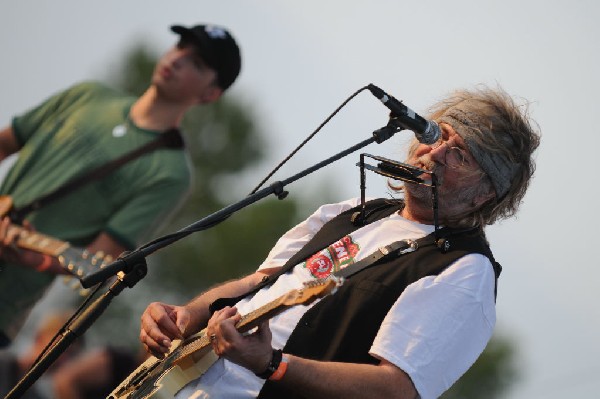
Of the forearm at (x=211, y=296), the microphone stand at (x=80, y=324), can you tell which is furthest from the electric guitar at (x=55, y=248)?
the microphone stand at (x=80, y=324)

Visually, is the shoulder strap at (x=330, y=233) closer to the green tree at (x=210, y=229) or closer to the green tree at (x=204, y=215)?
the green tree at (x=204, y=215)

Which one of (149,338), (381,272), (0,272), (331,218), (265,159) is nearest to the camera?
(381,272)

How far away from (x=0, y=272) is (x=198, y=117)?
98.0 inches

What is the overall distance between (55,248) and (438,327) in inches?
123

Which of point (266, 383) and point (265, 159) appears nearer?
point (266, 383)

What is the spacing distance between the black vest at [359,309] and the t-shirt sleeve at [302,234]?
0.54 metres

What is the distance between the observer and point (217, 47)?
6293 mm

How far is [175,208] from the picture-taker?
6266 mm

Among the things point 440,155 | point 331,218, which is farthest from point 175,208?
point 440,155

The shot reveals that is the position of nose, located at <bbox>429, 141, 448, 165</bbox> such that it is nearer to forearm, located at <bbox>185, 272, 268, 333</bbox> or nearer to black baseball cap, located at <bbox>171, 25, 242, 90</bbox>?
forearm, located at <bbox>185, 272, 268, 333</bbox>

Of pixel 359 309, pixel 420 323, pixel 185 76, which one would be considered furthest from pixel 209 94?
pixel 420 323

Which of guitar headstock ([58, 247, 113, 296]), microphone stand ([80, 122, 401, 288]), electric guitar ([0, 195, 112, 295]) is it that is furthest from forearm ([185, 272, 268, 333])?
electric guitar ([0, 195, 112, 295])

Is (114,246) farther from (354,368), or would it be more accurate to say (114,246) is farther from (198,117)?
(354,368)

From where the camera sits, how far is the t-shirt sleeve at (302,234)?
3.96 metres
